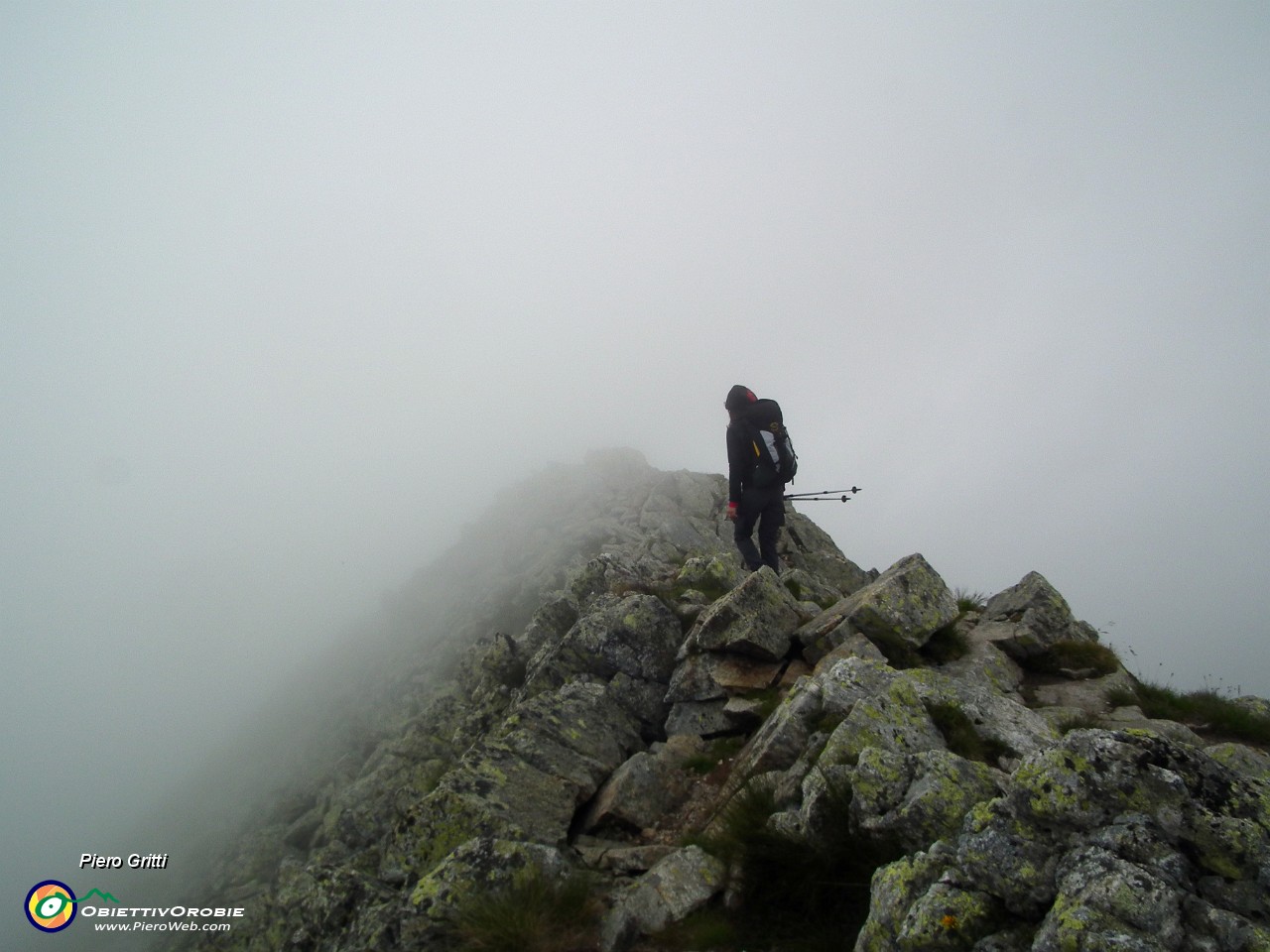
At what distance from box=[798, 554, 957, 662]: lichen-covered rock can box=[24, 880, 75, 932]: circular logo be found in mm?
19842

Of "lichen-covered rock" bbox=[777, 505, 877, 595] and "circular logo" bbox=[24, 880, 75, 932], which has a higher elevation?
"lichen-covered rock" bbox=[777, 505, 877, 595]

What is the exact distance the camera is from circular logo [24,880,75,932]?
15766mm

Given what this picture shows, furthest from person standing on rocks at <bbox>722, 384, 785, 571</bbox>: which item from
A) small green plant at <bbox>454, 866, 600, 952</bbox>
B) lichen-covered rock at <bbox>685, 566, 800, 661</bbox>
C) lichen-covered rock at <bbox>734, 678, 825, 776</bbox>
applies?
small green plant at <bbox>454, 866, 600, 952</bbox>

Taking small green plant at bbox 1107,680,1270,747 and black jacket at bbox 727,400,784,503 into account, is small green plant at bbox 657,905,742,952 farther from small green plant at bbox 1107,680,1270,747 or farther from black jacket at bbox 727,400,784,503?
black jacket at bbox 727,400,784,503

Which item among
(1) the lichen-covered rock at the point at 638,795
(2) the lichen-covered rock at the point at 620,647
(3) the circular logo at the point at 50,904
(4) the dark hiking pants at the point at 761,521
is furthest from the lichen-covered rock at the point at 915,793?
(3) the circular logo at the point at 50,904

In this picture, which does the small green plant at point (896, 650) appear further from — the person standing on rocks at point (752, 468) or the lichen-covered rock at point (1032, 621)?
the person standing on rocks at point (752, 468)

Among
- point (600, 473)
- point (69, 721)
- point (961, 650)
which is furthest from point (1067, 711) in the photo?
point (69, 721)

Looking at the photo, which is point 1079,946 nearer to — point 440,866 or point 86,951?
point 440,866

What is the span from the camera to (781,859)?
256 inches

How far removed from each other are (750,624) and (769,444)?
5552mm

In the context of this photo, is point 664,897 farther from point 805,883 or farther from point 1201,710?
point 1201,710

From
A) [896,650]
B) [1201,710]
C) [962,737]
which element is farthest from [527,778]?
[1201,710]

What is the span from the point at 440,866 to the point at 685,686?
5.35 meters

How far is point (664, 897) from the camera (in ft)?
22.9
